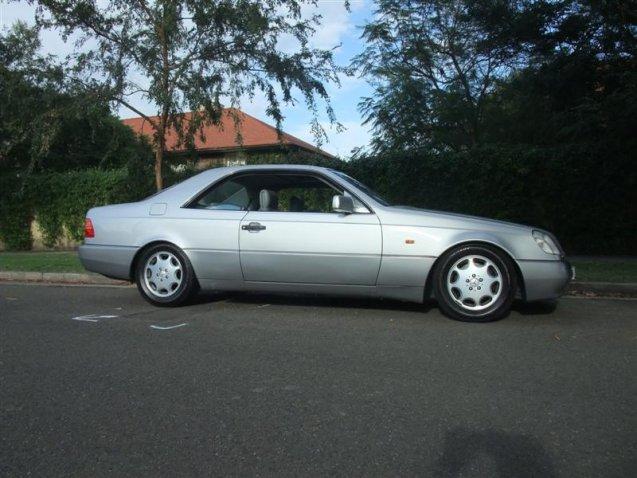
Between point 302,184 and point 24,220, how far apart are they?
39.8ft

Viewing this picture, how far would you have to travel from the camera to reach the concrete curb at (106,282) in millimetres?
7363

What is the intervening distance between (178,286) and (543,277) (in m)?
3.66

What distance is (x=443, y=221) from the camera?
563 cm

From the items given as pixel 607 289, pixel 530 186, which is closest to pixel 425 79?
pixel 530 186

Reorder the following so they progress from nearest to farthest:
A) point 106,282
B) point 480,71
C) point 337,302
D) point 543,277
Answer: point 543,277, point 337,302, point 106,282, point 480,71

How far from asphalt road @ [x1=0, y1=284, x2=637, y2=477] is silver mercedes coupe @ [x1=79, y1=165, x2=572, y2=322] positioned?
0.36 m

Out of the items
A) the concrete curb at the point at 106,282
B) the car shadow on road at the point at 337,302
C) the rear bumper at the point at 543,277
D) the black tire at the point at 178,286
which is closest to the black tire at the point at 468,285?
the rear bumper at the point at 543,277

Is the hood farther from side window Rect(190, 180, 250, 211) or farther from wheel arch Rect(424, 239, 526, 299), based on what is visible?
side window Rect(190, 180, 250, 211)

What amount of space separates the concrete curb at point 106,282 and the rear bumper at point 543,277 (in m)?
2.07

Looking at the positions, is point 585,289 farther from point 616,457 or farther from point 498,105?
point 498,105

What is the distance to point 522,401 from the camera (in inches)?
135

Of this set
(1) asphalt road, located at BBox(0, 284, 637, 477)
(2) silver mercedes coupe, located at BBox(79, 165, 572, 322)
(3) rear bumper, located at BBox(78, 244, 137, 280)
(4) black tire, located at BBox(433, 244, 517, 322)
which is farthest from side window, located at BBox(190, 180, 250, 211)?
(4) black tire, located at BBox(433, 244, 517, 322)

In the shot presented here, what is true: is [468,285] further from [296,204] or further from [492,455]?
[492,455]

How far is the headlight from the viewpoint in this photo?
5551 millimetres
